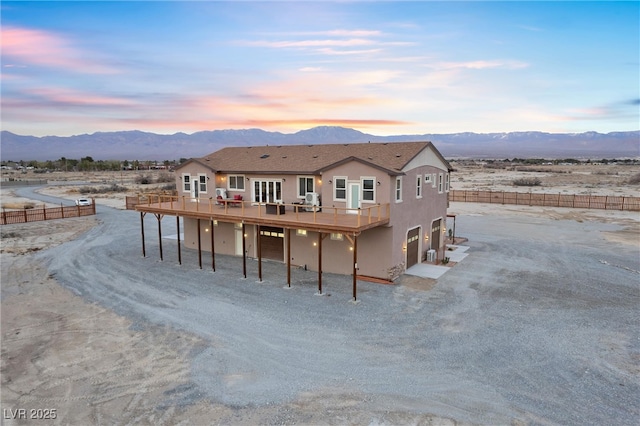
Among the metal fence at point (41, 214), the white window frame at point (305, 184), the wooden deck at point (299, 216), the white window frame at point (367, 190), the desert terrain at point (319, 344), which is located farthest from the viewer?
the metal fence at point (41, 214)

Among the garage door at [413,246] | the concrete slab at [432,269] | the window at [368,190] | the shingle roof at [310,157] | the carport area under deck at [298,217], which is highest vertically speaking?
the shingle roof at [310,157]

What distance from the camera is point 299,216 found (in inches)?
732

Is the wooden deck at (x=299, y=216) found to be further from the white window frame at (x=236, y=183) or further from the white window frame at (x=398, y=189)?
the white window frame at (x=236, y=183)

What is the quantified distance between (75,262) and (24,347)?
36.6 ft

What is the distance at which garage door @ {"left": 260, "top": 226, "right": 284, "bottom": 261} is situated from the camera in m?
21.8

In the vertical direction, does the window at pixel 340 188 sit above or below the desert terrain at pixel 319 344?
Answer: above

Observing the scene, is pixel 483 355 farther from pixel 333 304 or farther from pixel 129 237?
pixel 129 237

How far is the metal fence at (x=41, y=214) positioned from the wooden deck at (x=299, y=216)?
1993 cm

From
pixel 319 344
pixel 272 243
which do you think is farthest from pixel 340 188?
pixel 319 344

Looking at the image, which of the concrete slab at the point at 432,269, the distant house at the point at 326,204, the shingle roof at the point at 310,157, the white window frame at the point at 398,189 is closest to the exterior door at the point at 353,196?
the distant house at the point at 326,204

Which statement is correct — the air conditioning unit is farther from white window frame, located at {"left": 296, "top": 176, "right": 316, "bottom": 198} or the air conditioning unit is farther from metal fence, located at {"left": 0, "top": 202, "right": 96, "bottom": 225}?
metal fence, located at {"left": 0, "top": 202, "right": 96, "bottom": 225}

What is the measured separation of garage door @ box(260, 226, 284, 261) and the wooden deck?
140cm

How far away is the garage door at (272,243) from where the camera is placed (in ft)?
71.5

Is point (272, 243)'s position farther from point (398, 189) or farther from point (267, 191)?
point (398, 189)
